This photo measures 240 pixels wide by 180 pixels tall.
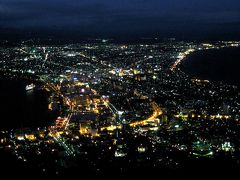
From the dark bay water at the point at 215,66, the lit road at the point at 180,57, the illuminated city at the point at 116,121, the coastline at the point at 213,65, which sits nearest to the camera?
the illuminated city at the point at 116,121

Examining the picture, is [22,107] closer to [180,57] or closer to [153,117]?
[153,117]

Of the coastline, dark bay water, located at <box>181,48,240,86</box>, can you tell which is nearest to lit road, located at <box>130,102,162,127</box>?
the coastline

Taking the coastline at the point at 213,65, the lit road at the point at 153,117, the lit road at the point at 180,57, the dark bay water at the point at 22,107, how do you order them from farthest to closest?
1. the lit road at the point at 180,57
2. the coastline at the point at 213,65
3. the dark bay water at the point at 22,107
4. the lit road at the point at 153,117

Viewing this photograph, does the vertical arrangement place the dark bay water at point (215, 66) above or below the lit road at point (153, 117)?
below

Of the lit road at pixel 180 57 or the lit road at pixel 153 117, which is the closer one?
the lit road at pixel 153 117

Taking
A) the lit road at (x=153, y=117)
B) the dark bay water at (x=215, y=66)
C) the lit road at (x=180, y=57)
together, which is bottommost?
the dark bay water at (x=215, y=66)

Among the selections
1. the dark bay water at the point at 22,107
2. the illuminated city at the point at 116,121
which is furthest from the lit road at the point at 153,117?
the dark bay water at the point at 22,107

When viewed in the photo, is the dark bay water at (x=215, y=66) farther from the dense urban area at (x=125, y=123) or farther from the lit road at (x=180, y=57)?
the dense urban area at (x=125, y=123)
